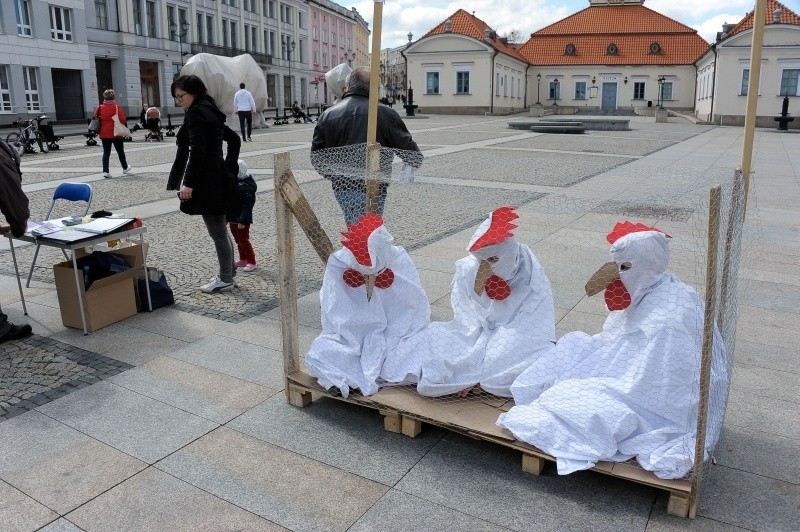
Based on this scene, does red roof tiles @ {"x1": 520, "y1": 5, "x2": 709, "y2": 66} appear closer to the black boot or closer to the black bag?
the black bag

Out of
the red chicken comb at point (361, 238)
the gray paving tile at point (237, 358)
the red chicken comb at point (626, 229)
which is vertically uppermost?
the red chicken comb at point (626, 229)

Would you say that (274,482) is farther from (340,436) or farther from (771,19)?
(771,19)

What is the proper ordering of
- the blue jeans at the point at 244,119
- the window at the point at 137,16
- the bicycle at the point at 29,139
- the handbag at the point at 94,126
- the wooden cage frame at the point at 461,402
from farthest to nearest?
1. the window at the point at 137,16
2. the blue jeans at the point at 244,119
3. the handbag at the point at 94,126
4. the bicycle at the point at 29,139
5. the wooden cage frame at the point at 461,402

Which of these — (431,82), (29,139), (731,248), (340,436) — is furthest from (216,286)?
(431,82)

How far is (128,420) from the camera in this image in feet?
11.4

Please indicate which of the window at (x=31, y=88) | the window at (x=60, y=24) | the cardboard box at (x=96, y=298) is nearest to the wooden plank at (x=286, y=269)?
the cardboard box at (x=96, y=298)

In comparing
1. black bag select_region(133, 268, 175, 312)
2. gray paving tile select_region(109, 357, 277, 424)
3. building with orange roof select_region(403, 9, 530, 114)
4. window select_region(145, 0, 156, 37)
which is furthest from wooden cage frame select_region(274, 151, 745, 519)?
window select_region(145, 0, 156, 37)

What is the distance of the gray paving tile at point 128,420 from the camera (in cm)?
324

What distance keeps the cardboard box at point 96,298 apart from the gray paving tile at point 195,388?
0.86m

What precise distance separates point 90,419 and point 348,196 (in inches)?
82.5

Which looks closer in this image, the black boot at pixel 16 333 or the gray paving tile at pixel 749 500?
the gray paving tile at pixel 749 500

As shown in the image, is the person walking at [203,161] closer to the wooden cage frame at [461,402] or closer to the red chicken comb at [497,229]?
the wooden cage frame at [461,402]

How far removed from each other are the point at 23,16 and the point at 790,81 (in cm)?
3951

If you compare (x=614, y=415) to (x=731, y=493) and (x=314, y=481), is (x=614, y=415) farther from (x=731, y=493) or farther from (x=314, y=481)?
(x=314, y=481)
